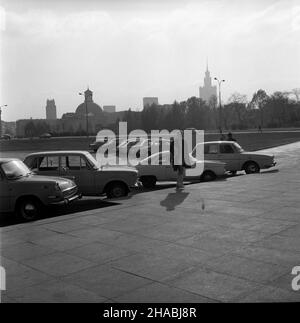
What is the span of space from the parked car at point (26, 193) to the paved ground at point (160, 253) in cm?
61

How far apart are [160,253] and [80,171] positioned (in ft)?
20.6

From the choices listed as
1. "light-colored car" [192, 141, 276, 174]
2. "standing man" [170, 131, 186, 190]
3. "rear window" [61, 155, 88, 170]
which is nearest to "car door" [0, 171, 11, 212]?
"rear window" [61, 155, 88, 170]

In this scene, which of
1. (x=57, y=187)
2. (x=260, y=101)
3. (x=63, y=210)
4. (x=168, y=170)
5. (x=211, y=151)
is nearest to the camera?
(x=57, y=187)

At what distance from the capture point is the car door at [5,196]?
925 centimetres

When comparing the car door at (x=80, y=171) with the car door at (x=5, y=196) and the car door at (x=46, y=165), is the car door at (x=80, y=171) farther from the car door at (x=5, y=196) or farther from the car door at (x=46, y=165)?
→ the car door at (x=5, y=196)

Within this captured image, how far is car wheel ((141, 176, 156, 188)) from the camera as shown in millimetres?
14953

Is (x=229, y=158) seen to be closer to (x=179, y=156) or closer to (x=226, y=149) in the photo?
(x=226, y=149)

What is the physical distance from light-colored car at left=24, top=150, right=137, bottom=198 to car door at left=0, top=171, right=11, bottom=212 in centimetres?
255

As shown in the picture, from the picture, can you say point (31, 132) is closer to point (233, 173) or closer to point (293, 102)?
point (293, 102)

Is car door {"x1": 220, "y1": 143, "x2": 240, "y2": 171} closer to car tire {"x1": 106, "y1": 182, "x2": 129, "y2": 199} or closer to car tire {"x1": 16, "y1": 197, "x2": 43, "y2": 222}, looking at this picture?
car tire {"x1": 106, "y1": 182, "x2": 129, "y2": 199}

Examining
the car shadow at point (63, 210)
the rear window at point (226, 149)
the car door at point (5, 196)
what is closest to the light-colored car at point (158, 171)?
the rear window at point (226, 149)

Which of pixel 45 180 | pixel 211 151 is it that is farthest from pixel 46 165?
pixel 211 151

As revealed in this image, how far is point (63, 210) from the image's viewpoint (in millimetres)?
10469
